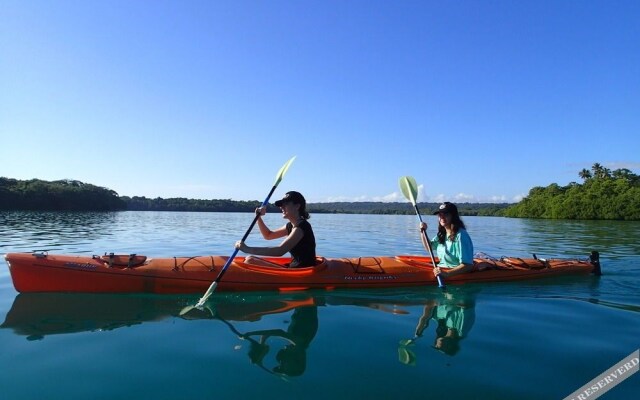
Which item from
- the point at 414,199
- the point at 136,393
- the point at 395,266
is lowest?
the point at 136,393

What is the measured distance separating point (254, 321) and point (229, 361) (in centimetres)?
120

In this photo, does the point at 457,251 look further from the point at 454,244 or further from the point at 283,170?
the point at 283,170

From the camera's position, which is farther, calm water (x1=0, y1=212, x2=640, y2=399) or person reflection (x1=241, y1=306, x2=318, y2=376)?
person reflection (x1=241, y1=306, x2=318, y2=376)

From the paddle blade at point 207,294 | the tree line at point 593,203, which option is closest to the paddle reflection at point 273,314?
the paddle blade at point 207,294

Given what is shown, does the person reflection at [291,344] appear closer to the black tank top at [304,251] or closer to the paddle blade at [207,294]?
the paddle blade at [207,294]

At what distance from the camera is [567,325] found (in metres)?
4.54

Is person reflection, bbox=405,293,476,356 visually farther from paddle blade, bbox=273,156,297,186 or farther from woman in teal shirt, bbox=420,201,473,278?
paddle blade, bbox=273,156,297,186

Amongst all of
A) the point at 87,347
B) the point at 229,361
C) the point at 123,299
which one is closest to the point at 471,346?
the point at 229,361

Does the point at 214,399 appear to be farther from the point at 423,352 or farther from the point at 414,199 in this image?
the point at 414,199

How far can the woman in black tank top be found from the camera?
5.75 m

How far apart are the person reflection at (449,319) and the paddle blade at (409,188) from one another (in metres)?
2.59

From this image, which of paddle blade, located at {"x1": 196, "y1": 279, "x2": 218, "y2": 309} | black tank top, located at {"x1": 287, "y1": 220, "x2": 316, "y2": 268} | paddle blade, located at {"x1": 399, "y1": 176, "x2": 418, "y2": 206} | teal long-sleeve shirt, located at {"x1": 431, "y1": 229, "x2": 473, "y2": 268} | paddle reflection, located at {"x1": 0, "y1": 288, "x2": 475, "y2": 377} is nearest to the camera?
paddle reflection, located at {"x1": 0, "y1": 288, "x2": 475, "y2": 377}

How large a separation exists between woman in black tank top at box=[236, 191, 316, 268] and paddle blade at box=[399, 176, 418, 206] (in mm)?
2930

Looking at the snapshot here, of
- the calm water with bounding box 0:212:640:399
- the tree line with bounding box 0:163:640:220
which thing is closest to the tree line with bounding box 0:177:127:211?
the tree line with bounding box 0:163:640:220
